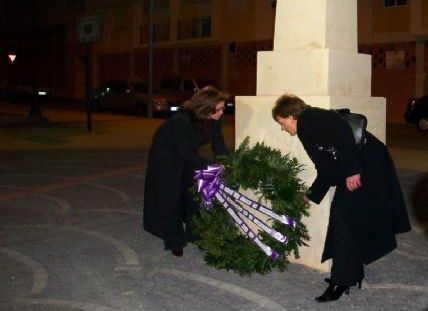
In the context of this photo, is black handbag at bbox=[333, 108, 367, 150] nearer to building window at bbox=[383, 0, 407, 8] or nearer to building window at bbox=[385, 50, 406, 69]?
building window at bbox=[385, 50, 406, 69]

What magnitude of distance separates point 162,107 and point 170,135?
18959 millimetres

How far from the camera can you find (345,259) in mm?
4426

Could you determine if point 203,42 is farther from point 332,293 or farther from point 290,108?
point 332,293

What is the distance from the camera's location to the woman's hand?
4270 mm

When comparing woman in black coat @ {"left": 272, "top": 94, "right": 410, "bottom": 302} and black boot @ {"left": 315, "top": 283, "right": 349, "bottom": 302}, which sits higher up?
woman in black coat @ {"left": 272, "top": 94, "right": 410, "bottom": 302}

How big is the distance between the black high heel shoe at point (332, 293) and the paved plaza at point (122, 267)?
2.0 inches

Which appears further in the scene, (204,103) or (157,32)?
(157,32)

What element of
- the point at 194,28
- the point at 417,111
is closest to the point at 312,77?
the point at 417,111

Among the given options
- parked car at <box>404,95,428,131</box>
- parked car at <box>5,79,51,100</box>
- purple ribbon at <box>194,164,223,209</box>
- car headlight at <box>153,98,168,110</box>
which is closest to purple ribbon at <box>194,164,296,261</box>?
purple ribbon at <box>194,164,223,209</box>

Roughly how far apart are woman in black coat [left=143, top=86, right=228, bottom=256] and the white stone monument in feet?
1.28

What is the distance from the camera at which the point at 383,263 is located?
536 centimetres

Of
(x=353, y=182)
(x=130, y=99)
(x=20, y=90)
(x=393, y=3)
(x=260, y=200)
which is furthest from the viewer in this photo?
(x=20, y=90)

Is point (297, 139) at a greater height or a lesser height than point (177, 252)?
greater

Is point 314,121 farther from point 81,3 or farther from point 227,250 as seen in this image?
point 81,3
